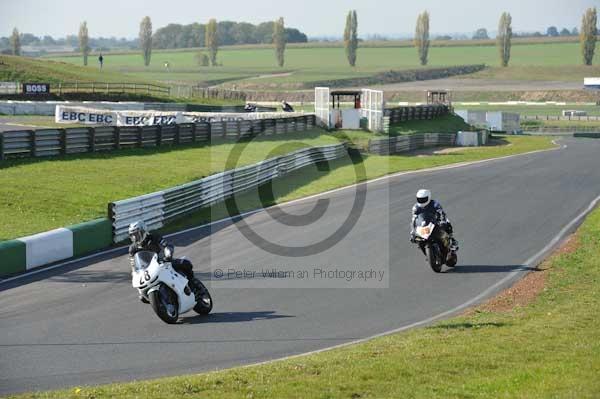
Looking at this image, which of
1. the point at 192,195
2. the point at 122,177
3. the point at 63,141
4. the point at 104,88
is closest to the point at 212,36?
the point at 104,88

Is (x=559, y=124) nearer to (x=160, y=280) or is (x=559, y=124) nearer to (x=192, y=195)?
(x=192, y=195)

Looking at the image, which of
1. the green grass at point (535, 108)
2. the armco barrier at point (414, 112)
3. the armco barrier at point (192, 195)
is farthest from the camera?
the green grass at point (535, 108)

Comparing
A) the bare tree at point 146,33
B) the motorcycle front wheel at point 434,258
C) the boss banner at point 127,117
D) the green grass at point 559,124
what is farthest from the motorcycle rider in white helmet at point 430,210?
the bare tree at point 146,33

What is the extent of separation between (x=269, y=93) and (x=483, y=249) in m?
114

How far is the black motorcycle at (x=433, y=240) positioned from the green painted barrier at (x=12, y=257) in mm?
7586

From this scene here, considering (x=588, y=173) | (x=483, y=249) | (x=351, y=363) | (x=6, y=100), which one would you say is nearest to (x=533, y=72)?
(x=6, y=100)

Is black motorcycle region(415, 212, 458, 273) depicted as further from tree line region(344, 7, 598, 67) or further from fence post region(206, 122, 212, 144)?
tree line region(344, 7, 598, 67)

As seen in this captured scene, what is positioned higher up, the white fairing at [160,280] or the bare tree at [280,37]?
the bare tree at [280,37]

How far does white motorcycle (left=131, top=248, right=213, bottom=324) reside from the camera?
14.4 metres

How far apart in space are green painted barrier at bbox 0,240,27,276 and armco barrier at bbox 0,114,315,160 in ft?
43.3

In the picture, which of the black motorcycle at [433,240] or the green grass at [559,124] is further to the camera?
the green grass at [559,124]

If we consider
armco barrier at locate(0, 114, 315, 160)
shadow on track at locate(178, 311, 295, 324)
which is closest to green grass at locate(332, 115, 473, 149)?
armco barrier at locate(0, 114, 315, 160)

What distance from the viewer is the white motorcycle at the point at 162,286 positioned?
47.1ft

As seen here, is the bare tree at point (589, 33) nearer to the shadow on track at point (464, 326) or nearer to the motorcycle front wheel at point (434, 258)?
the motorcycle front wheel at point (434, 258)
